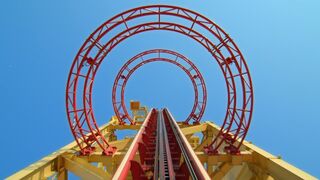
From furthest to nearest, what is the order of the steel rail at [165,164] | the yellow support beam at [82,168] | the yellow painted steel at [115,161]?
the yellow support beam at [82,168]
the yellow painted steel at [115,161]
the steel rail at [165,164]

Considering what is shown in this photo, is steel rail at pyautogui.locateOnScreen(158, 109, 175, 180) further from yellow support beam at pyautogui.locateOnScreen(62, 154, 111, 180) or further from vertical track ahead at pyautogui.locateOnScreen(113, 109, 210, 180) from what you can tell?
yellow support beam at pyautogui.locateOnScreen(62, 154, 111, 180)

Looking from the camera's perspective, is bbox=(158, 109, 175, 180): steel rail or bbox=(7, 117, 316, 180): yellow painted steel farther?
bbox=(7, 117, 316, 180): yellow painted steel

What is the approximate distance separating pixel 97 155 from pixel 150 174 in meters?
4.63

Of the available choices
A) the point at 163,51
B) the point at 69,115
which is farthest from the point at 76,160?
the point at 163,51

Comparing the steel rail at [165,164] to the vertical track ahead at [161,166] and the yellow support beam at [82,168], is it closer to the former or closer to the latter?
the vertical track ahead at [161,166]

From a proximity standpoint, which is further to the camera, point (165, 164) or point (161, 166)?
point (165, 164)

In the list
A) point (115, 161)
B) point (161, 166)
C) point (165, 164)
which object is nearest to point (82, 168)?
point (115, 161)

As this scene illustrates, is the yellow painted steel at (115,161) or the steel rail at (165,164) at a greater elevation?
the steel rail at (165,164)

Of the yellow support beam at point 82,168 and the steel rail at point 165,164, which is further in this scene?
the yellow support beam at point 82,168

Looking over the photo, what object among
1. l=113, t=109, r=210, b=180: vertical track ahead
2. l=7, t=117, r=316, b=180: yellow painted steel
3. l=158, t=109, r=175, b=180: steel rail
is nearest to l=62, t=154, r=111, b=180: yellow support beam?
l=7, t=117, r=316, b=180: yellow painted steel

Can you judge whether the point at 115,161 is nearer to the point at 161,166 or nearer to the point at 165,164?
the point at 165,164

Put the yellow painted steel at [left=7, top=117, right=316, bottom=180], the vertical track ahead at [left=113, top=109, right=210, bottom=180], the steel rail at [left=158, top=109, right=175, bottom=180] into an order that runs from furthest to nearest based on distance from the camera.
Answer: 1. the yellow painted steel at [left=7, top=117, right=316, bottom=180]
2. the steel rail at [left=158, top=109, right=175, bottom=180]
3. the vertical track ahead at [left=113, top=109, right=210, bottom=180]

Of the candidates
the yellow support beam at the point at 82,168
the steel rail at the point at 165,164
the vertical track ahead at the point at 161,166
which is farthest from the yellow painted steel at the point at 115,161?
the vertical track ahead at the point at 161,166

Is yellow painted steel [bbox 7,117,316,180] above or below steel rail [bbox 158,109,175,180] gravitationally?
below
